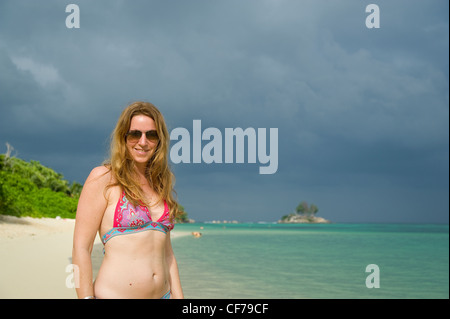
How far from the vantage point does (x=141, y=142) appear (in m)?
2.78

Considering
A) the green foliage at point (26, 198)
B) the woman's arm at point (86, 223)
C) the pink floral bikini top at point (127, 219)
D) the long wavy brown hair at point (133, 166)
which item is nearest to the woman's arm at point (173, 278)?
the long wavy brown hair at point (133, 166)

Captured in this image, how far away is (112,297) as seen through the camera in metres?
2.69

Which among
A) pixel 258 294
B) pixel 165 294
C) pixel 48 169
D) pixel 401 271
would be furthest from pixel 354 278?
pixel 48 169

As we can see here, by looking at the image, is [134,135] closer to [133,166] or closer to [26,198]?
[133,166]

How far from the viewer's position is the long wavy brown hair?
270cm

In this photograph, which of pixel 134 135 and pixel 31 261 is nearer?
pixel 134 135

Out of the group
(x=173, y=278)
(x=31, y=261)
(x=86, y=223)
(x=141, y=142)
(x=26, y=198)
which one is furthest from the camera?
(x=26, y=198)

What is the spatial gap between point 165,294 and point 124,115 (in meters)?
1.26

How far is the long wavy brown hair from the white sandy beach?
311 centimetres

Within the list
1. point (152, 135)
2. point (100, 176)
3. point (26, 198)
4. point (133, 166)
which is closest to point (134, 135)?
point (152, 135)

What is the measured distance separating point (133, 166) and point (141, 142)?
0.19 metres

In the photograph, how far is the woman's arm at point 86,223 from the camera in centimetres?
260

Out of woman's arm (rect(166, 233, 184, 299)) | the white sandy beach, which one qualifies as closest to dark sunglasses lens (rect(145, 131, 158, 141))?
woman's arm (rect(166, 233, 184, 299))

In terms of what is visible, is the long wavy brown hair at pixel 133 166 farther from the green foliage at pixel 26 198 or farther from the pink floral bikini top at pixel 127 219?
the green foliage at pixel 26 198
